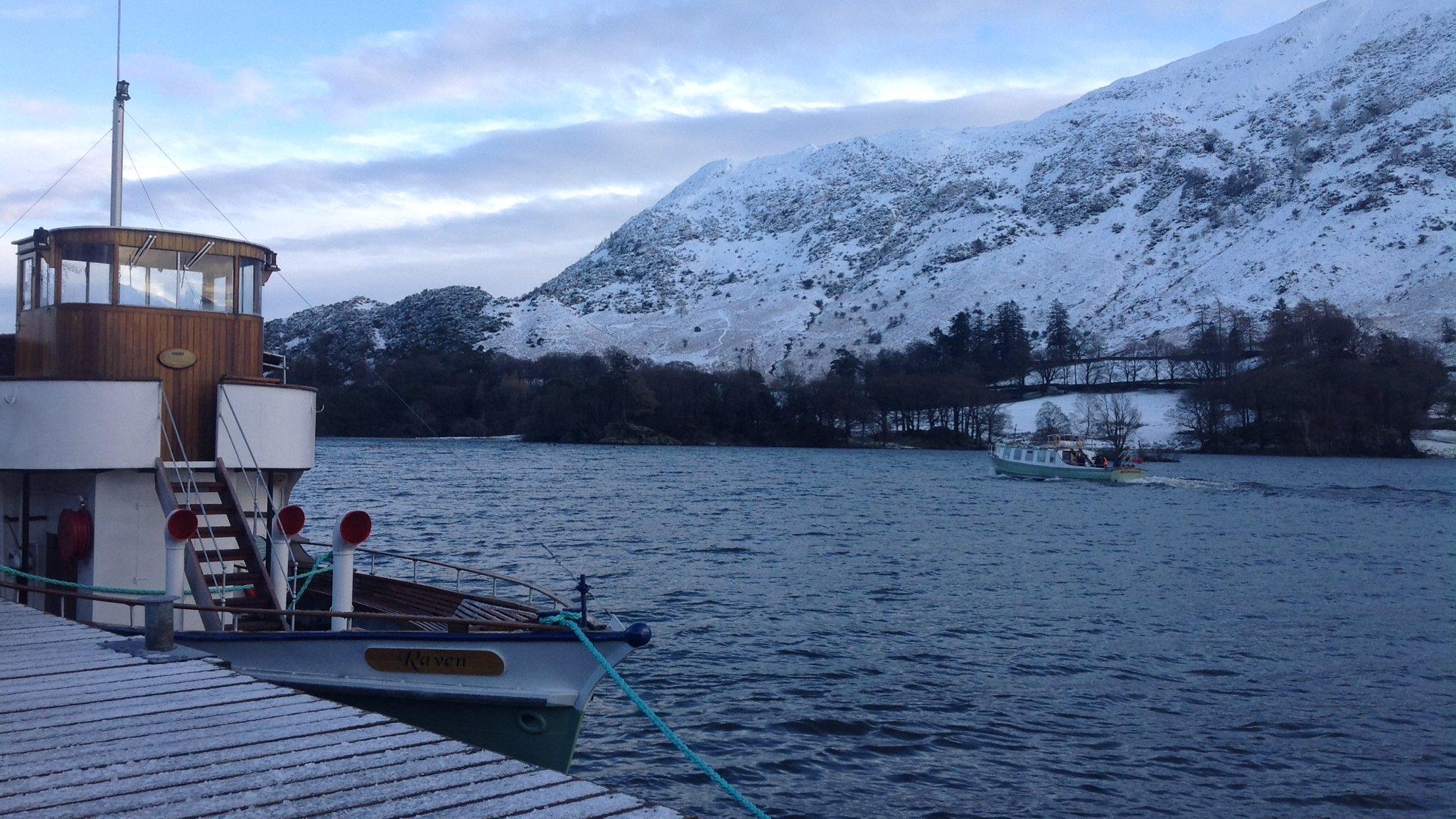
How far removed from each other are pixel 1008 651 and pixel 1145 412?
153 meters

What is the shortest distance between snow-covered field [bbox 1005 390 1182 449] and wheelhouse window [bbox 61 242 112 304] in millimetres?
141965

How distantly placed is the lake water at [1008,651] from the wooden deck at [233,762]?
6841 mm

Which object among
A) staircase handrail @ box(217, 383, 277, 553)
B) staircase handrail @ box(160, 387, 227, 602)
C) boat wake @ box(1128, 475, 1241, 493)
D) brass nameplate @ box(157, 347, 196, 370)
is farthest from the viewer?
boat wake @ box(1128, 475, 1241, 493)

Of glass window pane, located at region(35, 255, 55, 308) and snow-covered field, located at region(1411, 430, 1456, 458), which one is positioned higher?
glass window pane, located at region(35, 255, 55, 308)

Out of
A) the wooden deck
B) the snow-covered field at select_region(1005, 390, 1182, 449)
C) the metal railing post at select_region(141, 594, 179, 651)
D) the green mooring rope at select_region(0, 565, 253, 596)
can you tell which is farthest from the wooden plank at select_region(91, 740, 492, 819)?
the snow-covered field at select_region(1005, 390, 1182, 449)

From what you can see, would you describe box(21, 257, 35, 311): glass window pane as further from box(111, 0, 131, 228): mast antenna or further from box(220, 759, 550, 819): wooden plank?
box(220, 759, 550, 819): wooden plank

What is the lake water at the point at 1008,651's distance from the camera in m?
15.1

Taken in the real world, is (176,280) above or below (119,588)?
above

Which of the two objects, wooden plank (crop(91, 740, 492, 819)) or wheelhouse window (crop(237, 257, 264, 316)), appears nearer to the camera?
wooden plank (crop(91, 740, 492, 819))

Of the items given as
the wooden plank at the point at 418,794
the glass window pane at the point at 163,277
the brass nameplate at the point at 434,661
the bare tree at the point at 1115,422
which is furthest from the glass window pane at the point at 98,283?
the bare tree at the point at 1115,422

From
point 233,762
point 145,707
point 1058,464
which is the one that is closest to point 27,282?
point 145,707

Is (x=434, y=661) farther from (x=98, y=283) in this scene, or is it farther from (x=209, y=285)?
(x=98, y=283)

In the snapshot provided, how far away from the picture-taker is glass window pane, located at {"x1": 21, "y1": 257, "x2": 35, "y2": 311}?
15430 mm

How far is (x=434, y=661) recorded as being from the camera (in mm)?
12172
